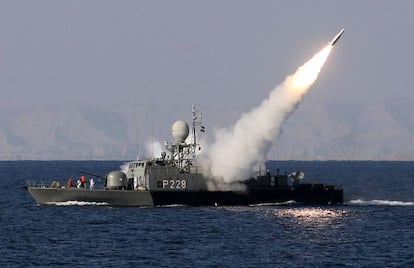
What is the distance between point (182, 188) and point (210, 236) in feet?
61.5

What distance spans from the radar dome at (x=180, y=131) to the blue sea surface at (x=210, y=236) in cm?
753

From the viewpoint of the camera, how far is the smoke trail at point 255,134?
311 ft

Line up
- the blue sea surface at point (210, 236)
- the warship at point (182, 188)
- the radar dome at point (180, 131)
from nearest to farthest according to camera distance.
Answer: the blue sea surface at point (210, 236), the warship at point (182, 188), the radar dome at point (180, 131)

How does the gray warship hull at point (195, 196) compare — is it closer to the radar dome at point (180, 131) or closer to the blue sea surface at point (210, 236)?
the blue sea surface at point (210, 236)

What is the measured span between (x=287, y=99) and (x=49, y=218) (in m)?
23.7

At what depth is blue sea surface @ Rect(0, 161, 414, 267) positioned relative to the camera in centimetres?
6400

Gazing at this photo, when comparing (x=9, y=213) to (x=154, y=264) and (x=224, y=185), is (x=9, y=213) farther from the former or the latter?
(x=154, y=264)

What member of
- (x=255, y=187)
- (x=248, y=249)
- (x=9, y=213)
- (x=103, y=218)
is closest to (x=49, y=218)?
(x=103, y=218)

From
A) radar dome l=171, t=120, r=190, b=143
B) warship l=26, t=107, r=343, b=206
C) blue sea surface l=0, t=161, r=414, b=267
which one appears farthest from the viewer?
radar dome l=171, t=120, r=190, b=143

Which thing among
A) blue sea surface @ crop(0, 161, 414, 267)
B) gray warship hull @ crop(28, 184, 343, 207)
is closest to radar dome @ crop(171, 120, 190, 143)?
gray warship hull @ crop(28, 184, 343, 207)

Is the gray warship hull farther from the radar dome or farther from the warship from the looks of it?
the radar dome

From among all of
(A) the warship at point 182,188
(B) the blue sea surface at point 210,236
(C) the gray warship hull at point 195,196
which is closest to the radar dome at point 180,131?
(A) the warship at point 182,188

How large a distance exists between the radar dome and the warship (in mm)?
480

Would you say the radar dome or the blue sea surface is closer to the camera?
the blue sea surface
